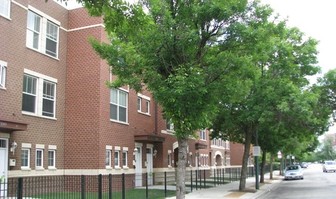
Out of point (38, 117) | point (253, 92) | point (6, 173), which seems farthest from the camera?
point (253, 92)

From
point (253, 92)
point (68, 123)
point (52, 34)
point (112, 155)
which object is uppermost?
point (52, 34)

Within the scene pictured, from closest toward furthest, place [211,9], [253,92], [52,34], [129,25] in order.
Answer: [129,25], [211,9], [52,34], [253,92]

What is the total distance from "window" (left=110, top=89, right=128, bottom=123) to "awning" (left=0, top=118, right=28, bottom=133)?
6.92 metres

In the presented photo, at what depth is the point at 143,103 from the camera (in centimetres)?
2952

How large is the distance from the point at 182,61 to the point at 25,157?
10151 mm

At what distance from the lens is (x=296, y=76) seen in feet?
89.2

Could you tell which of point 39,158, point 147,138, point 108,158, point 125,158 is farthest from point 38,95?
point 147,138

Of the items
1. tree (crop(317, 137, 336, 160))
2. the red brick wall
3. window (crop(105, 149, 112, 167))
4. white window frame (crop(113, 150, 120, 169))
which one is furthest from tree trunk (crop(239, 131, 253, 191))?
tree (crop(317, 137, 336, 160))

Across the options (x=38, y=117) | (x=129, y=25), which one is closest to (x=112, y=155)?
(x=38, y=117)

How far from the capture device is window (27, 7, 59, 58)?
71.1 ft

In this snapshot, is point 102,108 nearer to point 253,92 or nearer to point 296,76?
point 253,92

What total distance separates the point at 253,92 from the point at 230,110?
67.5 inches

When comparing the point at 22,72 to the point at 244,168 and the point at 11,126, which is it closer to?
the point at 11,126

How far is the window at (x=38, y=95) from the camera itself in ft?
68.9
